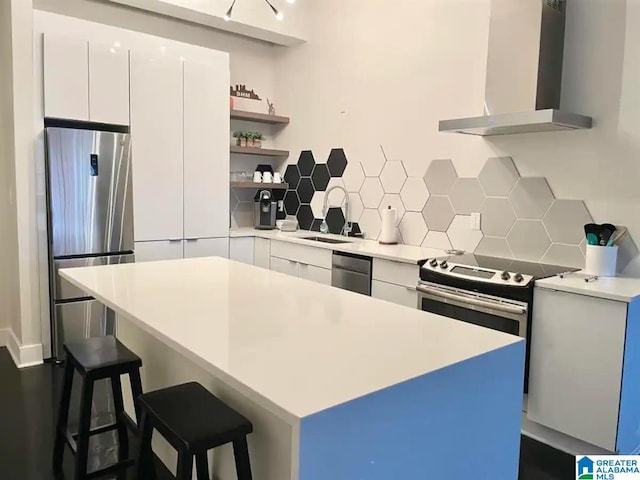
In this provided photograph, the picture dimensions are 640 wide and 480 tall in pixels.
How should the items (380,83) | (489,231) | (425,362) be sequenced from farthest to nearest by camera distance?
(380,83), (489,231), (425,362)

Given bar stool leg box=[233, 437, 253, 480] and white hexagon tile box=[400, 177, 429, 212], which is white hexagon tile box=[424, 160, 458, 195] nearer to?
white hexagon tile box=[400, 177, 429, 212]

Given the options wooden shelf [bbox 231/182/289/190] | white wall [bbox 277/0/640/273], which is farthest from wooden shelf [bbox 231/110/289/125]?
wooden shelf [bbox 231/182/289/190]

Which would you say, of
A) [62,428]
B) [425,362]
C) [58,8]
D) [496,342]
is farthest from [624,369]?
[58,8]

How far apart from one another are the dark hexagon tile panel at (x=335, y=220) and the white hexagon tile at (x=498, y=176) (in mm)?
1451

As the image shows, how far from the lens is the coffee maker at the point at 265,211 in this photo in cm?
498

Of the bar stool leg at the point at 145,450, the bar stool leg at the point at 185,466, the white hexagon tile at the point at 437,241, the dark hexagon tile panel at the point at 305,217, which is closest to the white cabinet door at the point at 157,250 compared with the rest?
the dark hexagon tile panel at the point at 305,217

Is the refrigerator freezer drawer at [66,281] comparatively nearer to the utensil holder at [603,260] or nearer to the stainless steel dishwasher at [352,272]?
the stainless steel dishwasher at [352,272]

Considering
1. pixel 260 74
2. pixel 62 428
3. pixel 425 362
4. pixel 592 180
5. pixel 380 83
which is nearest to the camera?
pixel 425 362

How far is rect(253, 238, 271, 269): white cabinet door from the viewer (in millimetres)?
4555

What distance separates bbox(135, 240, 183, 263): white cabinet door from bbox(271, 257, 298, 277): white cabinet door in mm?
803

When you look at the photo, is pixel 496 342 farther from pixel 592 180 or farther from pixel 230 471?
pixel 592 180

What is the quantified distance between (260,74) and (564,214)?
3.43m

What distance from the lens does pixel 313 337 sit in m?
1.53

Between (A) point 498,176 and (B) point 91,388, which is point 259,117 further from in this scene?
(B) point 91,388
